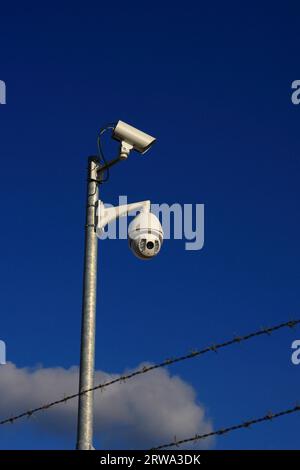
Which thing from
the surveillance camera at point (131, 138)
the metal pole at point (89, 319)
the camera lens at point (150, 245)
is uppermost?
the surveillance camera at point (131, 138)

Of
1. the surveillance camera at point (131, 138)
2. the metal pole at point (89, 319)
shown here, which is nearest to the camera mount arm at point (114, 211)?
the metal pole at point (89, 319)

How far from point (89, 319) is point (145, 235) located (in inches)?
50.2

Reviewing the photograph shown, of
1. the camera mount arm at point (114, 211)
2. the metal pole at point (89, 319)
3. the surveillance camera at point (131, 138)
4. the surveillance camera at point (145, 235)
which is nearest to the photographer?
the metal pole at point (89, 319)

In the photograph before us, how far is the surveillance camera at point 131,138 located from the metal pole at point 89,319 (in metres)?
0.36

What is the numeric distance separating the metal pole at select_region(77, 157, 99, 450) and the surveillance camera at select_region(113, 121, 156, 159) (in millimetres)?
362

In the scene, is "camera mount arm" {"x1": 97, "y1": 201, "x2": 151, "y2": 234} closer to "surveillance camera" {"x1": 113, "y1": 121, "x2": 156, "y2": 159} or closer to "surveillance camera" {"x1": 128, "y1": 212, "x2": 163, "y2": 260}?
"surveillance camera" {"x1": 128, "y1": 212, "x2": 163, "y2": 260}

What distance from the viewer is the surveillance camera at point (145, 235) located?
12.6 metres

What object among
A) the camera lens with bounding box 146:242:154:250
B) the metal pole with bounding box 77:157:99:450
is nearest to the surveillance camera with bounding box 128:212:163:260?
the camera lens with bounding box 146:242:154:250

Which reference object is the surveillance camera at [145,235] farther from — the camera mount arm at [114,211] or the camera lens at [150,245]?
the camera mount arm at [114,211]
